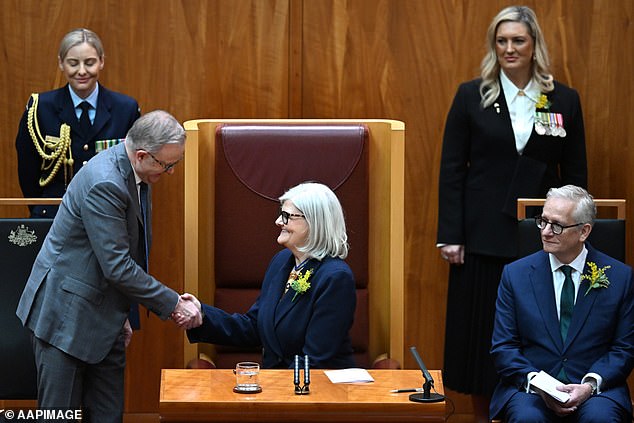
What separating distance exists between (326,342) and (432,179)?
5.36ft

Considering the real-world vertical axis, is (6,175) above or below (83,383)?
above

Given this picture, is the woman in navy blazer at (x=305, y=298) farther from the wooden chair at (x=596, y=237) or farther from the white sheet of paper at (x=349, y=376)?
the wooden chair at (x=596, y=237)

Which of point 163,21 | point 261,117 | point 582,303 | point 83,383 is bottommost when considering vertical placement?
point 83,383

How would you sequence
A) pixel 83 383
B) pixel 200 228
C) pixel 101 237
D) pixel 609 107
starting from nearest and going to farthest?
pixel 101 237
pixel 83 383
pixel 200 228
pixel 609 107

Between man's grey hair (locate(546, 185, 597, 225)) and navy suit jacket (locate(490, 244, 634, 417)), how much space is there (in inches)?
5.6

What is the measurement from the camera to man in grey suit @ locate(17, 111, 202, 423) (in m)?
3.57

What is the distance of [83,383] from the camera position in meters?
3.81

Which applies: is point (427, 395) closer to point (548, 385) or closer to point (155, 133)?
point (548, 385)

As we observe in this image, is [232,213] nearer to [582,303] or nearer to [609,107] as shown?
[582,303]

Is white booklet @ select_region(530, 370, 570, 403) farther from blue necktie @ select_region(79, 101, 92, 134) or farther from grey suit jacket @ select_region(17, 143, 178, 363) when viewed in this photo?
blue necktie @ select_region(79, 101, 92, 134)

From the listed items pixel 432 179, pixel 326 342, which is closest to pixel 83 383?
pixel 326 342

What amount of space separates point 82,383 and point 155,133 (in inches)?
34.7

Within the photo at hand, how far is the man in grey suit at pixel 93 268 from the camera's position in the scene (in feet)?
11.7

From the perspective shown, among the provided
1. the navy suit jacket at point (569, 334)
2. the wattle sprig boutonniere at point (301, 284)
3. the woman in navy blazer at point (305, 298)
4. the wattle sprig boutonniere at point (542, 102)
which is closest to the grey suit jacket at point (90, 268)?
the woman in navy blazer at point (305, 298)
